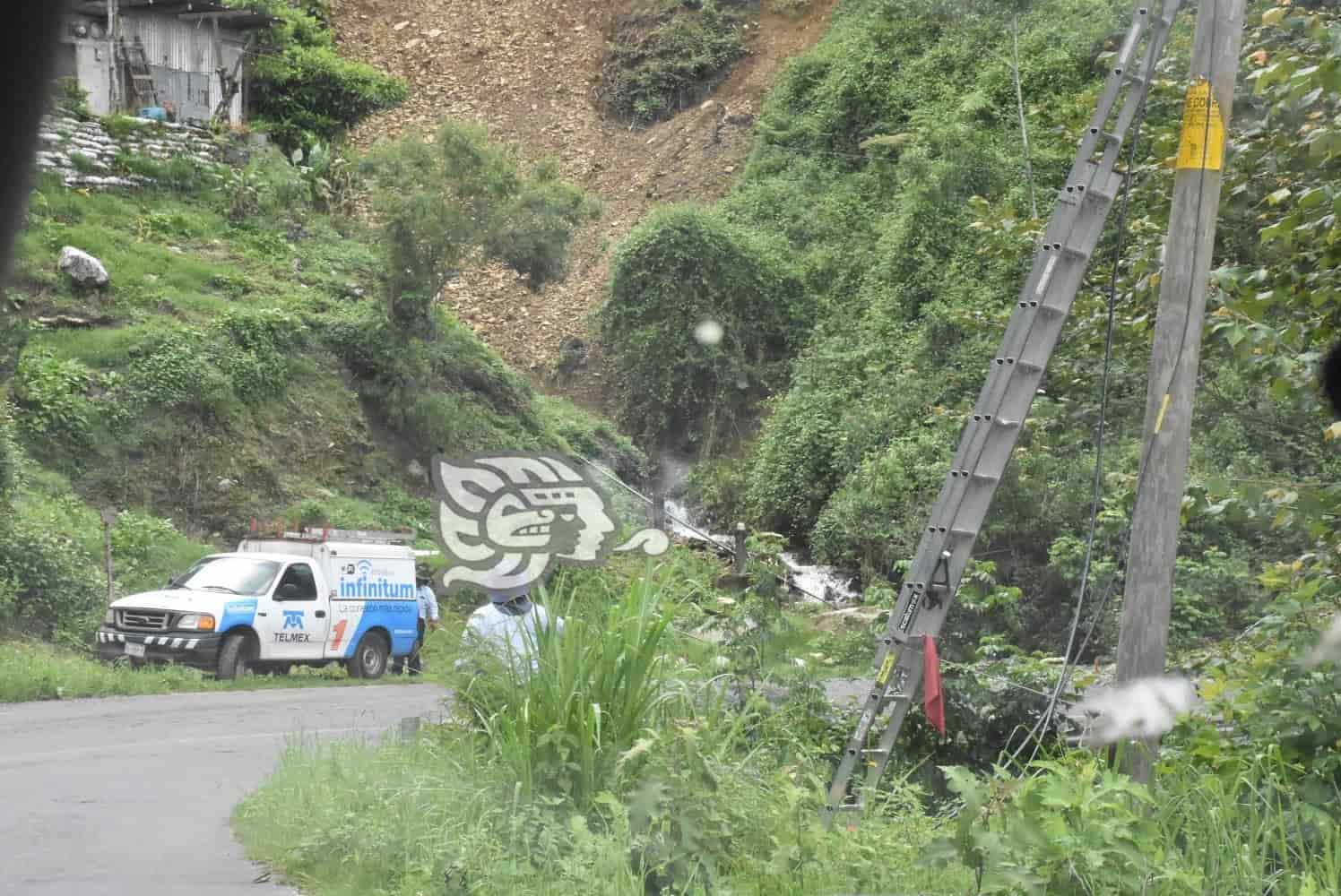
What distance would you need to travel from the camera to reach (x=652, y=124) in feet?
165

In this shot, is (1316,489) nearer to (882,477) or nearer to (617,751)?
(617,751)

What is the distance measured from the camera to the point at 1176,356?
294 inches

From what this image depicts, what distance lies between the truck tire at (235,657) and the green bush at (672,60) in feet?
114

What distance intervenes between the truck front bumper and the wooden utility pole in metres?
13.1

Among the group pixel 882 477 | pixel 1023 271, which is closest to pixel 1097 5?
pixel 882 477

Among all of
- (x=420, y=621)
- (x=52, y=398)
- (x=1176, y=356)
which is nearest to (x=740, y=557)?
(x=1176, y=356)

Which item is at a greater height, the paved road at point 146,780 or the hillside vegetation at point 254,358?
the hillside vegetation at point 254,358

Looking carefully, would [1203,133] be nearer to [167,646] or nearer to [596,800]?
[596,800]

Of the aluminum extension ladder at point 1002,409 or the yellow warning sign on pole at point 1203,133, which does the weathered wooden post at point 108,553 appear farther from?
the yellow warning sign on pole at point 1203,133

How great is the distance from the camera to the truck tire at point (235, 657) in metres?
18.2

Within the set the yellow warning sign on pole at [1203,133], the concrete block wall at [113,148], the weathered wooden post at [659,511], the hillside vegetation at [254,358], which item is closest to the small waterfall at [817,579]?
the weathered wooden post at [659,511]

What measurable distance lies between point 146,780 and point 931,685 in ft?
20.2

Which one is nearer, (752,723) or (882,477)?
(752,723)

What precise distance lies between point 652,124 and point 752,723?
43.9m
